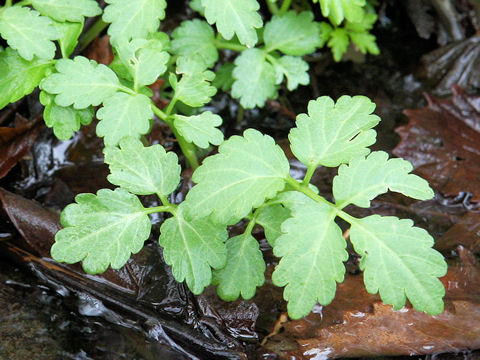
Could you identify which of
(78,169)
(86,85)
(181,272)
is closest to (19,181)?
(78,169)

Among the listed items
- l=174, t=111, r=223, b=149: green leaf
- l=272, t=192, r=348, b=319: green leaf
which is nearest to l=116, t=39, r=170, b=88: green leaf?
l=174, t=111, r=223, b=149: green leaf

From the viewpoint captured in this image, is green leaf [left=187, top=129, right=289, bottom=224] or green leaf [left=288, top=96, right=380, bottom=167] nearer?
green leaf [left=187, top=129, right=289, bottom=224]

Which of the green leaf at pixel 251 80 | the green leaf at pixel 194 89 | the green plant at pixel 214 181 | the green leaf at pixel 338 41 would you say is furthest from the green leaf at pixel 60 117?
the green leaf at pixel 338 41

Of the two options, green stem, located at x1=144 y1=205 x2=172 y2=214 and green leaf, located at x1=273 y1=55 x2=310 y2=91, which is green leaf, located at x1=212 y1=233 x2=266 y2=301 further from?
green leaf, located at x1=273 y1=55 x2=310 y2=91

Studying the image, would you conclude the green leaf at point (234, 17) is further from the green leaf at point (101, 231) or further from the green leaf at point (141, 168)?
Result: the green leaf at point (101, 231)

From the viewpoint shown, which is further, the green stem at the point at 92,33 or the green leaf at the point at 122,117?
the green stem at the point at 92,33

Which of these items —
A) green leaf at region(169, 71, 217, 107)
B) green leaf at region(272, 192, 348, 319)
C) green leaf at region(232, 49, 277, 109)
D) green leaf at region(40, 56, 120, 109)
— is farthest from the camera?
green leaf at region(232, 49, 277, 109)

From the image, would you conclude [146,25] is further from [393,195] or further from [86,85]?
[393,195]
